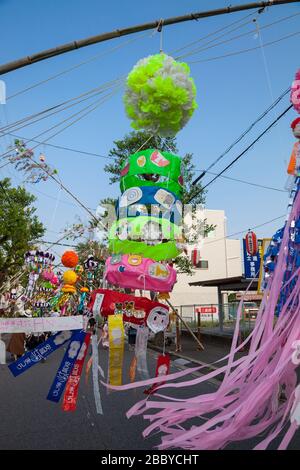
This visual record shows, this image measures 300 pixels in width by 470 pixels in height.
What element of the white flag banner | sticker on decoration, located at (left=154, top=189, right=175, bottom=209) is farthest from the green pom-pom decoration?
the white flag banner

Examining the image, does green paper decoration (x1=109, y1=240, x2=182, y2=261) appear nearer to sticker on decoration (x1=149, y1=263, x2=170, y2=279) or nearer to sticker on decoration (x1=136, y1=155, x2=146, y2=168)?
sticker on decoration (x1=149, y1=263, x2=170, y2=279)

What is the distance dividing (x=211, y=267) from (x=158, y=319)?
36682mm

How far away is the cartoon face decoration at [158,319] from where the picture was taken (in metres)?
4.09

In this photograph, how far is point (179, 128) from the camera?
4340 mm

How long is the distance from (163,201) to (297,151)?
137 cm

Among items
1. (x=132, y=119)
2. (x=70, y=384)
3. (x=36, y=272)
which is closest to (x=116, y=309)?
(x=70, y=384)

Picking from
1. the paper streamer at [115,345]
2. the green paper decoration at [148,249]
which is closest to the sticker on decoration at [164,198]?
the green paper decoration at [148,249]

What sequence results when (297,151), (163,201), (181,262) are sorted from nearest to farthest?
(297,151), (163,201), (181,262)

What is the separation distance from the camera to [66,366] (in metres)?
4.24

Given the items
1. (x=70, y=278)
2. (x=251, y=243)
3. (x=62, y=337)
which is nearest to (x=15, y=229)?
(x=251, y=243)

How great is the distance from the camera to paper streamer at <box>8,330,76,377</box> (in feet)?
13.8

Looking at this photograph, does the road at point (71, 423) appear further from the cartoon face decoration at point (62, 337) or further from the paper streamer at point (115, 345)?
the cartoon face decoration at point (62, 337)

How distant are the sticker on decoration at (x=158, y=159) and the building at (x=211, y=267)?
1385 inches
